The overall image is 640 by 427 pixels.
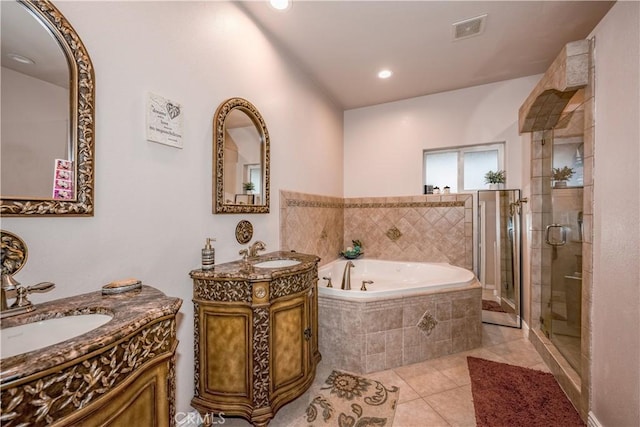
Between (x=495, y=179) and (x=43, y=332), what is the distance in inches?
151

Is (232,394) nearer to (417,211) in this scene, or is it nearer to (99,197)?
(99,197)

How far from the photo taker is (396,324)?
88.7 inches

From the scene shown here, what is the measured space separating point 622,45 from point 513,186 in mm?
1925

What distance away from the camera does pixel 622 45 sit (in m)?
1.36

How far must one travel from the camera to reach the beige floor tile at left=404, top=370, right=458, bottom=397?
192cm

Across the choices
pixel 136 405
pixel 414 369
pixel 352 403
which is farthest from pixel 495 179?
pixel 136 405

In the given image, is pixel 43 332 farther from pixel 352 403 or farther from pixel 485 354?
pixel 485 354

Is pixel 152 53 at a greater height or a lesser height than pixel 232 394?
greater

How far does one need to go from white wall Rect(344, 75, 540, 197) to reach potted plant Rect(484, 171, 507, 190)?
0.07 m

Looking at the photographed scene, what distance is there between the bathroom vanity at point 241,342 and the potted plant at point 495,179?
2.86 meters

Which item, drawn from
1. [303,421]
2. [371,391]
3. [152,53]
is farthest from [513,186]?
[152,53]

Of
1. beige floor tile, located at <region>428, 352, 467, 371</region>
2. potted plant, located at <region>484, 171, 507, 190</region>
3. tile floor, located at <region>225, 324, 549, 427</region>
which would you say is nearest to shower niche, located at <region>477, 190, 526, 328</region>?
potted plant, located at <region>484, 171, 507, 190</region>

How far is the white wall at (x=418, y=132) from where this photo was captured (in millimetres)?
3107

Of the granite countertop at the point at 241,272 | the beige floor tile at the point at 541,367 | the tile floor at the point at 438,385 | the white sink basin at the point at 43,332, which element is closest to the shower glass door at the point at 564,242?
the beige floor tile at the point at 541,367
